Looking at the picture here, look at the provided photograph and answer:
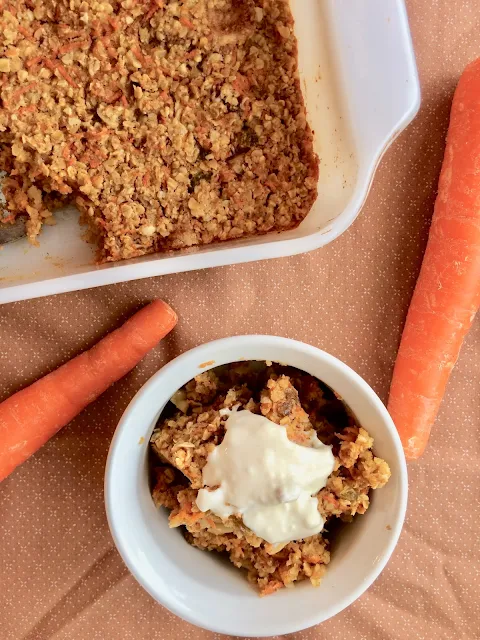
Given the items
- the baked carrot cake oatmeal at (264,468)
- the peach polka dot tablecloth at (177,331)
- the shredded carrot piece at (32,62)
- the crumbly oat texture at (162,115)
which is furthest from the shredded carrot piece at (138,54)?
the baked carrot cake oatmeal at (264,468)

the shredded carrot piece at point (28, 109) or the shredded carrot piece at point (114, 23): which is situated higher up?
the shredded carrot piece at point (114, 23)

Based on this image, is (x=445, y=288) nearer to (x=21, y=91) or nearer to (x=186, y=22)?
(x=186, y=22)

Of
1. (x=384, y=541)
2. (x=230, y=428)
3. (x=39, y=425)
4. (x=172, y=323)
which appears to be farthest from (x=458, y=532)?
(x=39, y=425)

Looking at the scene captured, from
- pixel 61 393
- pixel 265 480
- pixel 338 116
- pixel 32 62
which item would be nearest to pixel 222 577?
pixel 265 480

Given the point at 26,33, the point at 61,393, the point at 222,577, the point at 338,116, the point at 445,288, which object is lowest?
the point at 222,577

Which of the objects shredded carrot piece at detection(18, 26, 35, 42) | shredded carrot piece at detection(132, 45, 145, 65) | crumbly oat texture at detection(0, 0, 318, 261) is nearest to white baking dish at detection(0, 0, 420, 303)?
crumbly oat texture at detection(0, 0, 318, 261)

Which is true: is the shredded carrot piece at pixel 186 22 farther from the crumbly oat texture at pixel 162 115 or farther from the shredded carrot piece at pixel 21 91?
the shredded carrot piece at pixel 21 91
